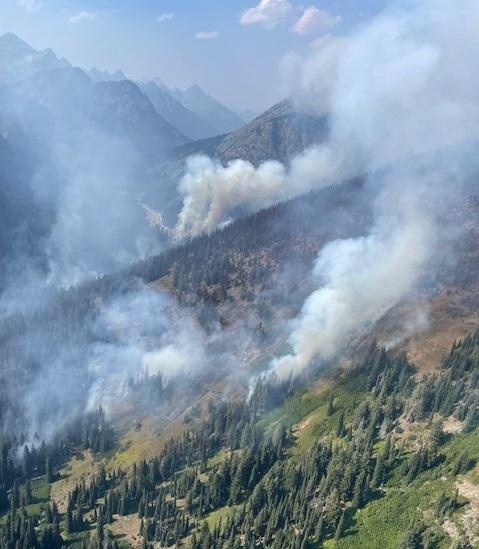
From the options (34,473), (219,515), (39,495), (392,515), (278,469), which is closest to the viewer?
(392,515)

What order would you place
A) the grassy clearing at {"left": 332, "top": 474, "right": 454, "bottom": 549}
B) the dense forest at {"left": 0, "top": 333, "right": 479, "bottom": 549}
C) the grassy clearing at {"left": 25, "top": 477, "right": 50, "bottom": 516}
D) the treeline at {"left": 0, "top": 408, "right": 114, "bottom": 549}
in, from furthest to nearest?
1. the grassy clearing at {"left": 25, "top": 477, "right": 50, "bottom": 516}
2. the treeline at {"left": 0, "top": 408, "right": 114, "bottom": 549}
3. the dense forest at {"left": 0, "top": 333, "right": 479, "bottom": 549}
4. the grassy clearing at {"left": 332, "top": 474, "right": 454, "bottom": 549}

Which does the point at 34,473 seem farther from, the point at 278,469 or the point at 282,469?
the point at 282,469

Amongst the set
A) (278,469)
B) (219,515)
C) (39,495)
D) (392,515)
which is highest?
(392,515)

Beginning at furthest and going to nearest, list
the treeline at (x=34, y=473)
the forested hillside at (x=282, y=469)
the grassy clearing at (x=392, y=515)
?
the treeline at (x=34, y=473) < the forested hillside at (x=282, y=469) < the grassy clearing at (x=392, y=515)

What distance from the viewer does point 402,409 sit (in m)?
150

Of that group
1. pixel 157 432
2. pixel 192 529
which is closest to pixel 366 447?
pixel 192 529

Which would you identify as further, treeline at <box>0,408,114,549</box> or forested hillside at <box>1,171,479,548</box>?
treeline at <box>0,408,114,549</box>

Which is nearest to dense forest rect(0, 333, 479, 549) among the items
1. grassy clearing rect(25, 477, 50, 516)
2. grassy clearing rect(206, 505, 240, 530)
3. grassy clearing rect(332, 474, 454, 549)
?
grassy clearing rect(206, 505, 240, 530)

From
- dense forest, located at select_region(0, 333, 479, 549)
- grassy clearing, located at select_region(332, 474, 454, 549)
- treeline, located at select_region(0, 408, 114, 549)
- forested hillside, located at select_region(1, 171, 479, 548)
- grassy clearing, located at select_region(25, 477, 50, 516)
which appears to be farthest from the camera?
grassy clearing, located at select_region(25, 477, 50, 516)

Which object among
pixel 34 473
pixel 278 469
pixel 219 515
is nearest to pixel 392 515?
pixel 278 469

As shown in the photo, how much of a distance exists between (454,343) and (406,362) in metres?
18.0

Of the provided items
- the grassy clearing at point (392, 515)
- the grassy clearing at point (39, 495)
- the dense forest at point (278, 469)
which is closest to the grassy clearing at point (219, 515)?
the dense forest at point (278, 469)

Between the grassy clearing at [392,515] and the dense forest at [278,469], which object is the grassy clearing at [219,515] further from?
the grassy clearing at [392,515]

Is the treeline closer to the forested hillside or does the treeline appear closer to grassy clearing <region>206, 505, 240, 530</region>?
the forested hillside
